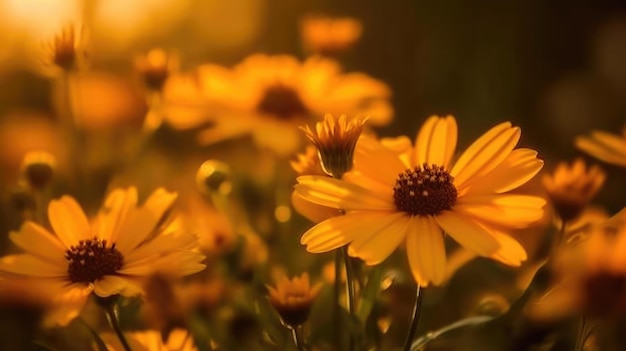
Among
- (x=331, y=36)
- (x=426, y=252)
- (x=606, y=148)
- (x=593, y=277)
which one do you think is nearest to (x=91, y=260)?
(x=426, y=252)

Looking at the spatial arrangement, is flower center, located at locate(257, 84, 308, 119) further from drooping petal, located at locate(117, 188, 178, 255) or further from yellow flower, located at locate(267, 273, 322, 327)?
yellow flower, located at locate(267, 273, 322, 327)

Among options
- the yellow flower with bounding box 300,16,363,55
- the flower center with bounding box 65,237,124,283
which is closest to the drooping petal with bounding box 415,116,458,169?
the flower center with bounding box 65,237,124,283

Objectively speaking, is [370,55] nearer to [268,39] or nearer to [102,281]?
[268,39]

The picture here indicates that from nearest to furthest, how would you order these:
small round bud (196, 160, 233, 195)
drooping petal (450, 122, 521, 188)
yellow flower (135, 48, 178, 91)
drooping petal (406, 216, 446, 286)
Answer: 1. drooping petal (406, 216, 446, 286)
2. drooping petal (450, 122, 521, 188)
3. small round bud (196, 160, 233, 195)
4. yellow flower (135, 48, 178, 91)

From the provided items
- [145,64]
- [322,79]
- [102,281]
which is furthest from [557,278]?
[322,79]

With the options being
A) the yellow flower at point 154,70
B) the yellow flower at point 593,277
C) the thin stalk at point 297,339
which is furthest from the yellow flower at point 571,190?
the yellow flower at point 154,70

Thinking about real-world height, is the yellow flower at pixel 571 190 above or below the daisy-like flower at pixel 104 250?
below

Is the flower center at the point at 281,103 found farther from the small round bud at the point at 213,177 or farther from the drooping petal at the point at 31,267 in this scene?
the drooping petal at the point at 31,267
